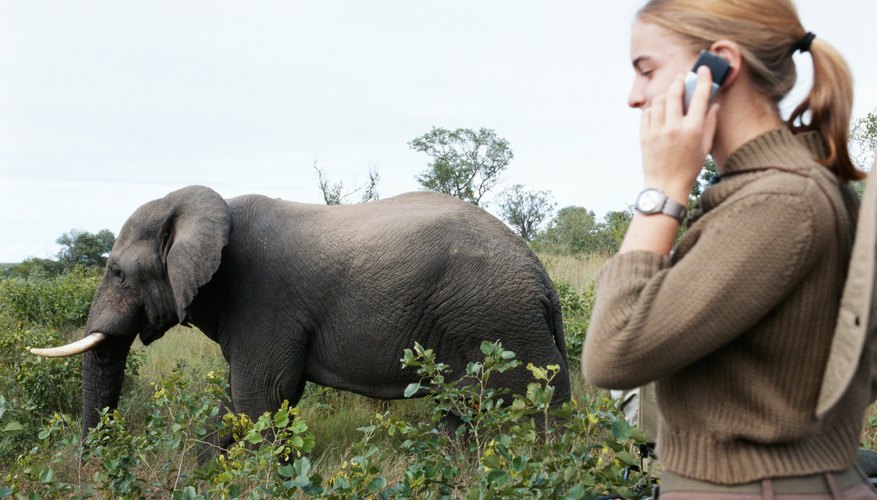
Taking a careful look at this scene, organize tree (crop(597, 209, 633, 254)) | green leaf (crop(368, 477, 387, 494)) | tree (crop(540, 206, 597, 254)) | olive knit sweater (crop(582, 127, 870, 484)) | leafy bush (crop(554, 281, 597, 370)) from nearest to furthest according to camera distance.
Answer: olive knit sweater (crop(582, 127, 870, 484)) < green leaf (crop(368, 477, 387, 494)) < leafy bush (crop(554, 281, 597, 370)) < tree (crop(597, 209, 633, 254)) < tree (crop(540, 206, 597, 254))

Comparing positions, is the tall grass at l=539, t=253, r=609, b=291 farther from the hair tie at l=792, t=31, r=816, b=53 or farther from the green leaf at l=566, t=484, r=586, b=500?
the hair tie at l=792, t=31, r=816, b=53

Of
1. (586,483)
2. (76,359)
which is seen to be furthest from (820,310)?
(76,359)

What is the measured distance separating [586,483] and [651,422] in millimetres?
409

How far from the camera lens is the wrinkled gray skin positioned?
480cm

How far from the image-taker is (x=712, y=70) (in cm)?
130

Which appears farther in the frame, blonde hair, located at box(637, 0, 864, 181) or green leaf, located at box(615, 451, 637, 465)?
green leaf, located at box(615, 451, 637, 465)

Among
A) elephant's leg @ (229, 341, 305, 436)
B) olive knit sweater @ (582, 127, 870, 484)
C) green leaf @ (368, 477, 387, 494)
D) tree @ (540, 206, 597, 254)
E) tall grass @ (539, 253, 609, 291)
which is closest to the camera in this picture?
olive knit sweater @ (582, 127, 870, 484)

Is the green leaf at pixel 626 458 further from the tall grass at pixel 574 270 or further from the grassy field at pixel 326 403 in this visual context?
the tall grass at pixel 574 270

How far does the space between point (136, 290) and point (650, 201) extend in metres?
4.74

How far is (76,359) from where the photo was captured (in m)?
6.79

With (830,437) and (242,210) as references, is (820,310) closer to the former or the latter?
(830,437)

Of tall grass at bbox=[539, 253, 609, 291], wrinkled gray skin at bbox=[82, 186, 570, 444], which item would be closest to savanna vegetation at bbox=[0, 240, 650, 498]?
wrinkled gray skin at bbox=[82, 186, 570, 444]

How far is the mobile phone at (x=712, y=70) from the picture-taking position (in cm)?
131

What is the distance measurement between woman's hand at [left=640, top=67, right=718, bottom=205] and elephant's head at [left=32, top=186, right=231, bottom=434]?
4.17 meters
